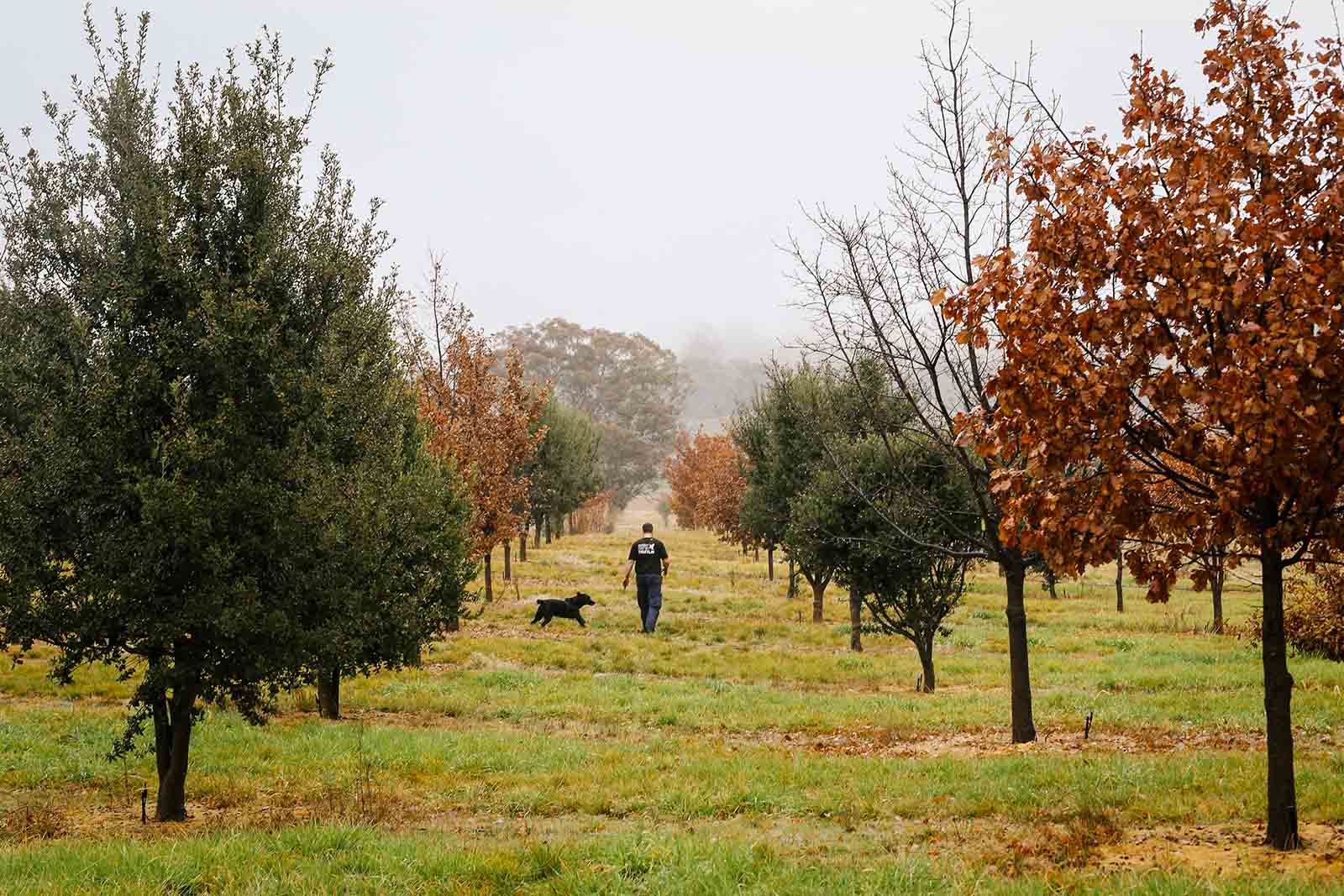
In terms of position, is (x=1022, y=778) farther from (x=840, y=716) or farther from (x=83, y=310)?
(x=83, y=310)

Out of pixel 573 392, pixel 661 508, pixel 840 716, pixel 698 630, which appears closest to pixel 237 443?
pixel 840 716

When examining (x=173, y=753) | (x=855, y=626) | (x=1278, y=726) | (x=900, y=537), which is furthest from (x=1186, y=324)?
(x=855, y=626)

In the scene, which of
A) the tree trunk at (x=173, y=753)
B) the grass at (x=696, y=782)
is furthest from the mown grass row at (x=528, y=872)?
the tree trunk at (x=173, y=753)

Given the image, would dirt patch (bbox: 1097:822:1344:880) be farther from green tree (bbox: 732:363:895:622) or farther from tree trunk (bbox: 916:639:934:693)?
green tree (bbox: 732:363:895:622)

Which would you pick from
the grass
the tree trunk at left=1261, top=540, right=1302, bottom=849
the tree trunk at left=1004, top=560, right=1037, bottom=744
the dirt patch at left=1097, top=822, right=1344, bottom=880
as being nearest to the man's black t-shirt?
the grass

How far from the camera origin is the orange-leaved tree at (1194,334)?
17.7 feet

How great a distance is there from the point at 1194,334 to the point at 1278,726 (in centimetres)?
261

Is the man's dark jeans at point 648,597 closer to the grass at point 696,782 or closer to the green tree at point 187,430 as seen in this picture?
the grass at point 696,782

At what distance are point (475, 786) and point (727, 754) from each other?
2.85 meters

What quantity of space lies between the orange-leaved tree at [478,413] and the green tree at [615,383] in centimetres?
5770

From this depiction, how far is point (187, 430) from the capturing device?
7.21 m

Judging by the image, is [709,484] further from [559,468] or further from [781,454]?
[781,454]

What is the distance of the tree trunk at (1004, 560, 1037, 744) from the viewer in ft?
34.0

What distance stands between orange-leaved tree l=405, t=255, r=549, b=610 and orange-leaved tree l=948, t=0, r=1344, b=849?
18.1 metres
